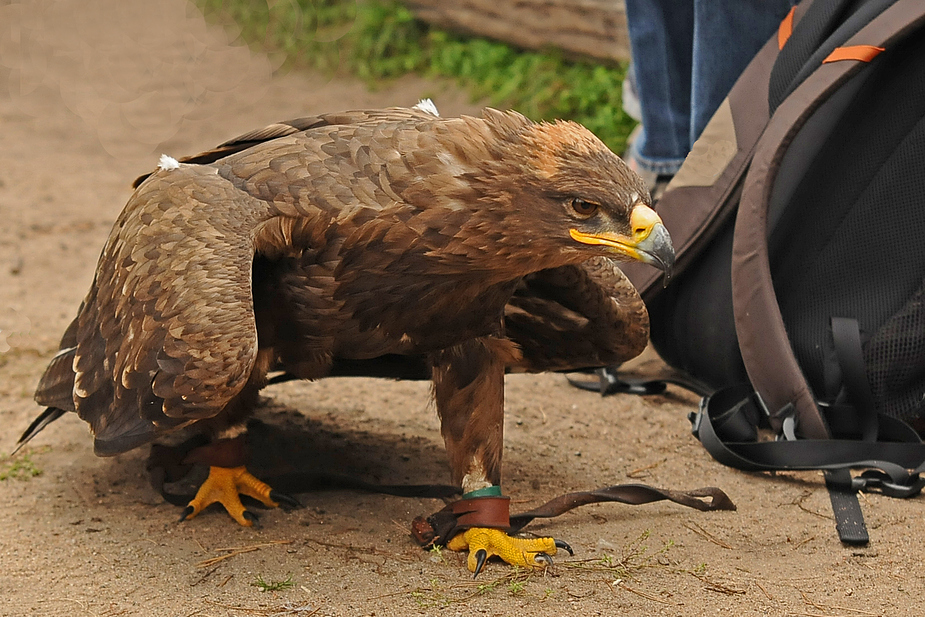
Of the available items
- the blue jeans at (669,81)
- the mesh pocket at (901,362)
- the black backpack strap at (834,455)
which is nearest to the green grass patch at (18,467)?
the black backpack strap at (834,455)

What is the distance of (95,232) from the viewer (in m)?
6.91

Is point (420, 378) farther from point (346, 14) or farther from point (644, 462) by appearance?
point (346, 14)

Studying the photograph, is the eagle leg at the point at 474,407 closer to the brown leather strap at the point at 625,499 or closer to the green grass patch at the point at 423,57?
the brown leather strap at the point at 625,499

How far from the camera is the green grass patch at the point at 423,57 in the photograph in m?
8.55

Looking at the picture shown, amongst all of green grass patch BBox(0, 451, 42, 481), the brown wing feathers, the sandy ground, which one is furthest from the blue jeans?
green grass patch BBox(0, 451, 42, 481)

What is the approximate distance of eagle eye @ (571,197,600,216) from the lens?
2.73 metres

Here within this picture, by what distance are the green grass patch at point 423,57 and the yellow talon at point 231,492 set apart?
4.41m

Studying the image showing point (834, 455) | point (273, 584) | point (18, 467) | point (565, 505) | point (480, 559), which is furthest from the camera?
point (18, 467)

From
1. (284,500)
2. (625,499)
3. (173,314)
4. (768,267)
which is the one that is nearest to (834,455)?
(768,267)

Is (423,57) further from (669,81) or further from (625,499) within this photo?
(625,499)

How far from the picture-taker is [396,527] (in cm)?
349

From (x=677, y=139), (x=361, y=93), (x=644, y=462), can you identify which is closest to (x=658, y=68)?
(x=677, y=139)

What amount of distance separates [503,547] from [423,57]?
7.80 meters

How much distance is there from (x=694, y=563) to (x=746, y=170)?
6.09ft
